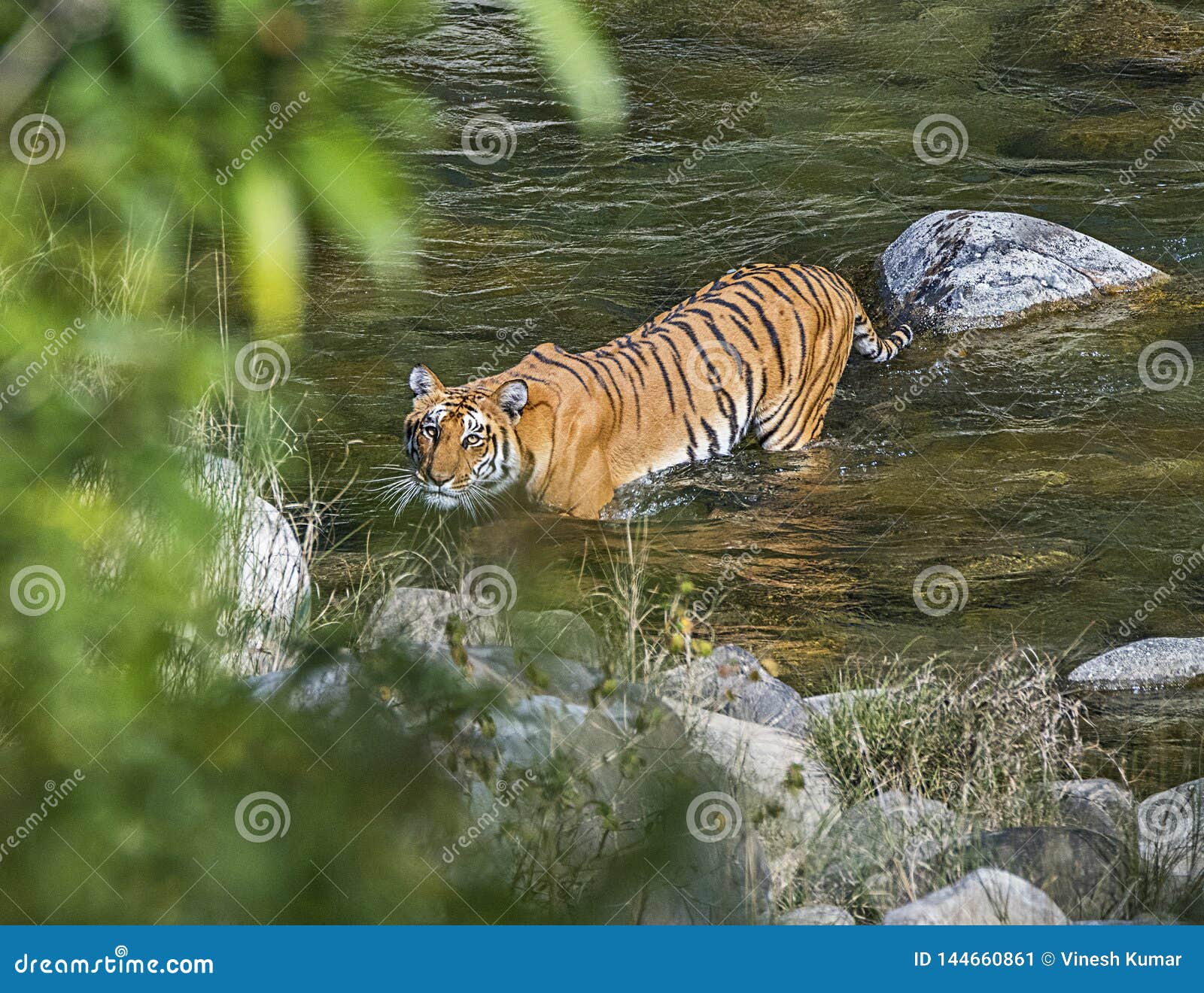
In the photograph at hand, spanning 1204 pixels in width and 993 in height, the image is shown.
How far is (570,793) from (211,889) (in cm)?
166

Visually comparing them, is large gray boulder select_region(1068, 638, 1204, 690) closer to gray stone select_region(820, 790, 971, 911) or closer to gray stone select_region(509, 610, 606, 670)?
gray stone select_region(820, 790, 971, 911)

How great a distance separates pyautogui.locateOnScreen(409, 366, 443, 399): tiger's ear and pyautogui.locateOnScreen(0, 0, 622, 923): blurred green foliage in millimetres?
4544

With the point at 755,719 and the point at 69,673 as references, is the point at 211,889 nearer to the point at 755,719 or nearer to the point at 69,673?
the point at 69,673

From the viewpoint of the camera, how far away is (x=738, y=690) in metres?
5.08

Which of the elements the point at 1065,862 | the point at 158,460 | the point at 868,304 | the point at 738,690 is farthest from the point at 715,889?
the point at 868,304

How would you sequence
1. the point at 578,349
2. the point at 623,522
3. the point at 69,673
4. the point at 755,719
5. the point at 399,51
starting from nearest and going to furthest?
the point at 69,673, the point at 755,719, the point at 623,522, the point at 578,349, the point at 399,51

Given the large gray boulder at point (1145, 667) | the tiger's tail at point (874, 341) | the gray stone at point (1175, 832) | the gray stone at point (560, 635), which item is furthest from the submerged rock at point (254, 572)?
the tiger's tail at point (874, 341)

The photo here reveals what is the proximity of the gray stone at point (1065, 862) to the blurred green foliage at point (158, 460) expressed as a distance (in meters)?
2.31

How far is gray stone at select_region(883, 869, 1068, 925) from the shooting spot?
3443 mm

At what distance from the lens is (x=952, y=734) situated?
15.1 ft

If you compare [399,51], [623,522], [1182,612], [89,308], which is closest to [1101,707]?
[1182,612]

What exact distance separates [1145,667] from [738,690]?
6.06ft

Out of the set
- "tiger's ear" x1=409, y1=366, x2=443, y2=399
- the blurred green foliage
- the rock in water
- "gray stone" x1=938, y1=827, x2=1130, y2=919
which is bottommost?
the rock in water

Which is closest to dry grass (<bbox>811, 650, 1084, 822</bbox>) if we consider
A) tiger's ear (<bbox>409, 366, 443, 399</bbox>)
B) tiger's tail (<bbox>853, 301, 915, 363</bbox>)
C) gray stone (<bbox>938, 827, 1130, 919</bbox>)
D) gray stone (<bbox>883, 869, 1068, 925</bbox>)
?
gray stone (<bbox>938, 827, 1130, 919</bbox>)
